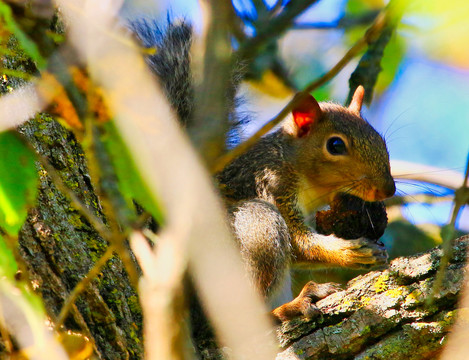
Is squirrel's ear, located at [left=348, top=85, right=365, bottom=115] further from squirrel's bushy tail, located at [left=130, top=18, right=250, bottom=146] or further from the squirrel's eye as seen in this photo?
squirrel's bushy tail, located at [left=130, top=18, right=250, bottom=146]

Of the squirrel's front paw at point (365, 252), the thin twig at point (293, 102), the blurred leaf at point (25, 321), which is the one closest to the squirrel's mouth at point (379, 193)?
the squirrel's front paw at point (365, 252)

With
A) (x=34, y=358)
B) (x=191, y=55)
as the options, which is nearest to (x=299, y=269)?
(x=191, y=55)

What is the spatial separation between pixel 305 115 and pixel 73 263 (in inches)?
67.8

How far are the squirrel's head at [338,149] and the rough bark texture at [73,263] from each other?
4.26ft

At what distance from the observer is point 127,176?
1125 millimetres

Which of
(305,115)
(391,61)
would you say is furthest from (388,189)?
(391,61)

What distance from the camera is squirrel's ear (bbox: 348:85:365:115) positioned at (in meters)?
3.24

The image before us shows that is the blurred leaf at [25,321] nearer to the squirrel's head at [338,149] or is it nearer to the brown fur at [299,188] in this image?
the brown fur at [299,188]

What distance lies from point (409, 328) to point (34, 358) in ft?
3.75

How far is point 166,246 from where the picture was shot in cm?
81

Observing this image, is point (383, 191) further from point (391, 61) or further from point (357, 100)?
point (391, 61)

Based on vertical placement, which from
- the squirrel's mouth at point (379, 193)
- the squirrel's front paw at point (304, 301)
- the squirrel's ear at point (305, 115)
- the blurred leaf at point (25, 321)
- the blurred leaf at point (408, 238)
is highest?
the squirrel's ear at point (305, 115)

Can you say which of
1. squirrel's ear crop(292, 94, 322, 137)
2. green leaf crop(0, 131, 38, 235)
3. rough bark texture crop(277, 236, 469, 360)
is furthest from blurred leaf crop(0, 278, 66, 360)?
squirrel's ear crop(292, 94, 322, 137)

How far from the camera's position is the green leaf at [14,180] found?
1145mm
